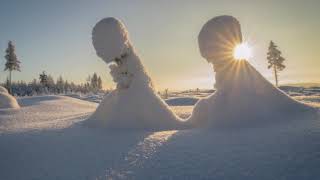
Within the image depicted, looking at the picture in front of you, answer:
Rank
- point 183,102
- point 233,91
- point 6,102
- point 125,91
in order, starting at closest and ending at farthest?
1. point 233,91
2. point 125,91
3. point 6,102
4. point 183,102

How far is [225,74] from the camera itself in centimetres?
936

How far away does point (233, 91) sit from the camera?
9023mm

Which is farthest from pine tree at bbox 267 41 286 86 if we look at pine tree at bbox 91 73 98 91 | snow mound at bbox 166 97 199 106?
pine tree at bbox 91 73 98 91

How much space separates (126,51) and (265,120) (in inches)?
227

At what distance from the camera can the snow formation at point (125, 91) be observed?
31.8 ft

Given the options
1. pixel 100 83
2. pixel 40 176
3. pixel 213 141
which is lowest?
pixel 40 176

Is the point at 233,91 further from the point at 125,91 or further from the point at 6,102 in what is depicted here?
the point at 6,102

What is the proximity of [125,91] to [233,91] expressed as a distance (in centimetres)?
426

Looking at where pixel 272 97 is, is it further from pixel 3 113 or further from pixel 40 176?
pixel 3 113

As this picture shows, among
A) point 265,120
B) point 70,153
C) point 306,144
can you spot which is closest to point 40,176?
point 70,153

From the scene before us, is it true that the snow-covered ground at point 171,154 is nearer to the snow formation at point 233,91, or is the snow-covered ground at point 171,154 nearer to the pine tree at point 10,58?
the snow formation at point 233,91

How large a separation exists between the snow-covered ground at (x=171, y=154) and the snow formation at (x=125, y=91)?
1.37 m

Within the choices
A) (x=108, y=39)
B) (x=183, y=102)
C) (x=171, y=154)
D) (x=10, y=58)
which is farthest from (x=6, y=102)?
(x=10, y=58)

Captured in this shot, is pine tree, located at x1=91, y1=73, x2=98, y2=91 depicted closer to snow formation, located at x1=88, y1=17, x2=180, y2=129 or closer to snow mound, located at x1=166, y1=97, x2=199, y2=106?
snow mound, located at x1=166, y1=97, x2=199, y2=106
